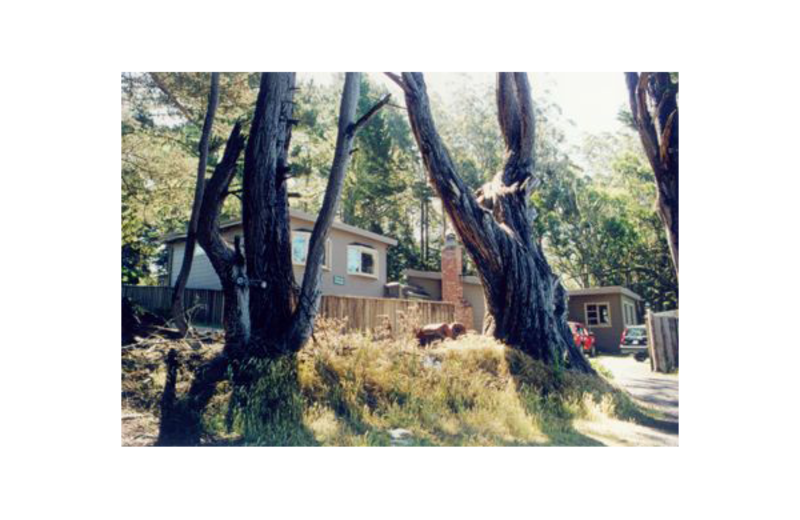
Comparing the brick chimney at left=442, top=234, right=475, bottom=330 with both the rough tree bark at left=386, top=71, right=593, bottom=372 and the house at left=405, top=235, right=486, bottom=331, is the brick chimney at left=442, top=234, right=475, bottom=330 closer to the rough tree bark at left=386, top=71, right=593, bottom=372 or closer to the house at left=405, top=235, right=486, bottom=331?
the house at left=405, top=235, right=486, bottom=331

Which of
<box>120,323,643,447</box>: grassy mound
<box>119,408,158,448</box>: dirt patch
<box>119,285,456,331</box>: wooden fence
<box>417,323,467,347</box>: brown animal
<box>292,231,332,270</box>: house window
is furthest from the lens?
<box>292,231,332,270</box>: house window

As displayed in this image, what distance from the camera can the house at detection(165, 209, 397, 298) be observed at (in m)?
6.60

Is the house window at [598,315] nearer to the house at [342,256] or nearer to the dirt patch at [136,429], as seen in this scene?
the house at [342,256]

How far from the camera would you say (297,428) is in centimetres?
279

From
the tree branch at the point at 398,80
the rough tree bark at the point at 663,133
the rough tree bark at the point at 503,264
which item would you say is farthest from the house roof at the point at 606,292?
the tree branch at the point at 398,80

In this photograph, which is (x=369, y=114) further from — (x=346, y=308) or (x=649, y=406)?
(x=649, y=406)

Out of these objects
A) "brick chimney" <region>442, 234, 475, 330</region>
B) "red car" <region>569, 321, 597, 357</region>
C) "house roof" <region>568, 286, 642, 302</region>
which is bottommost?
"red car" <region>569, 321, 597, 357</region>

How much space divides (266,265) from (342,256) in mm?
4611

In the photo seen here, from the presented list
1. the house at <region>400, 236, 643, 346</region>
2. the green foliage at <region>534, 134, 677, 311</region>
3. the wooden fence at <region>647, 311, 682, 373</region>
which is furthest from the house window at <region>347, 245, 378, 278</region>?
the wooden fence at <region>647, 311, 682, 373</region>

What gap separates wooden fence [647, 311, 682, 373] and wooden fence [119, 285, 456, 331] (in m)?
2.31

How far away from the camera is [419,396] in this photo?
3.21 metres

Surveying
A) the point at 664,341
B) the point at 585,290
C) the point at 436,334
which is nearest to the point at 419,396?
the point at 436,334

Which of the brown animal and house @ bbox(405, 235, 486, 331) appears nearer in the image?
the brown animal
